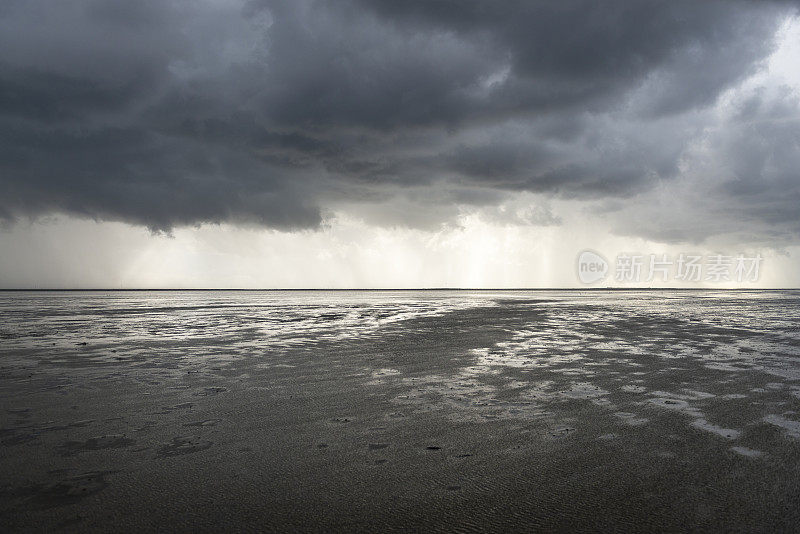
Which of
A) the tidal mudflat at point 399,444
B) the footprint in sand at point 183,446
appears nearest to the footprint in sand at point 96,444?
the tidal mudflat at point 399,444

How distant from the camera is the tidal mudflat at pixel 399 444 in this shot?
4191 mm

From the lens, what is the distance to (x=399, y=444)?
6.08m

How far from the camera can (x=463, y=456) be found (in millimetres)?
5625

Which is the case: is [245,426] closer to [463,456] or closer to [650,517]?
[463,456]

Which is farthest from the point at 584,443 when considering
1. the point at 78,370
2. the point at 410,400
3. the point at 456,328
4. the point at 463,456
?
the point at 456,328

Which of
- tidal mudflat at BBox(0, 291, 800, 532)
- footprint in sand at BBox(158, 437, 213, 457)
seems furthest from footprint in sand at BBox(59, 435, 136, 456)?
footprint in sand at BBox(158, 437, 213, 457)

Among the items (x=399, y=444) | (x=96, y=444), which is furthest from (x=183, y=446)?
(x=399, y=444)

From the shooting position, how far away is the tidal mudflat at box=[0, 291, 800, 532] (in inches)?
165

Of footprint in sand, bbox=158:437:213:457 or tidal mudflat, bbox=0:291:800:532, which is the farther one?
footprint in sand, bbox=158:437:213:457

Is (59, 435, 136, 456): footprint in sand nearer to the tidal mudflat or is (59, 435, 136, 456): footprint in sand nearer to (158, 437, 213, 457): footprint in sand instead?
the tidal mudflat

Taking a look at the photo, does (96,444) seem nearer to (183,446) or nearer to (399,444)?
(183,446)

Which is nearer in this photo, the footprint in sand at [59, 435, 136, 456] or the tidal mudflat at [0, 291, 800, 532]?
the tidal mudflat at [0, 291, 800, 532]

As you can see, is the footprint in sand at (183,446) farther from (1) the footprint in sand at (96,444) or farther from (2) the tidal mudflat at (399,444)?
(1) the footprint in sand at (96,444)

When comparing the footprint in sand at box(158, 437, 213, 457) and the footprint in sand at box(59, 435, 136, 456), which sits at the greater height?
the footprint in sand at box(158, 437, 213, 457)
